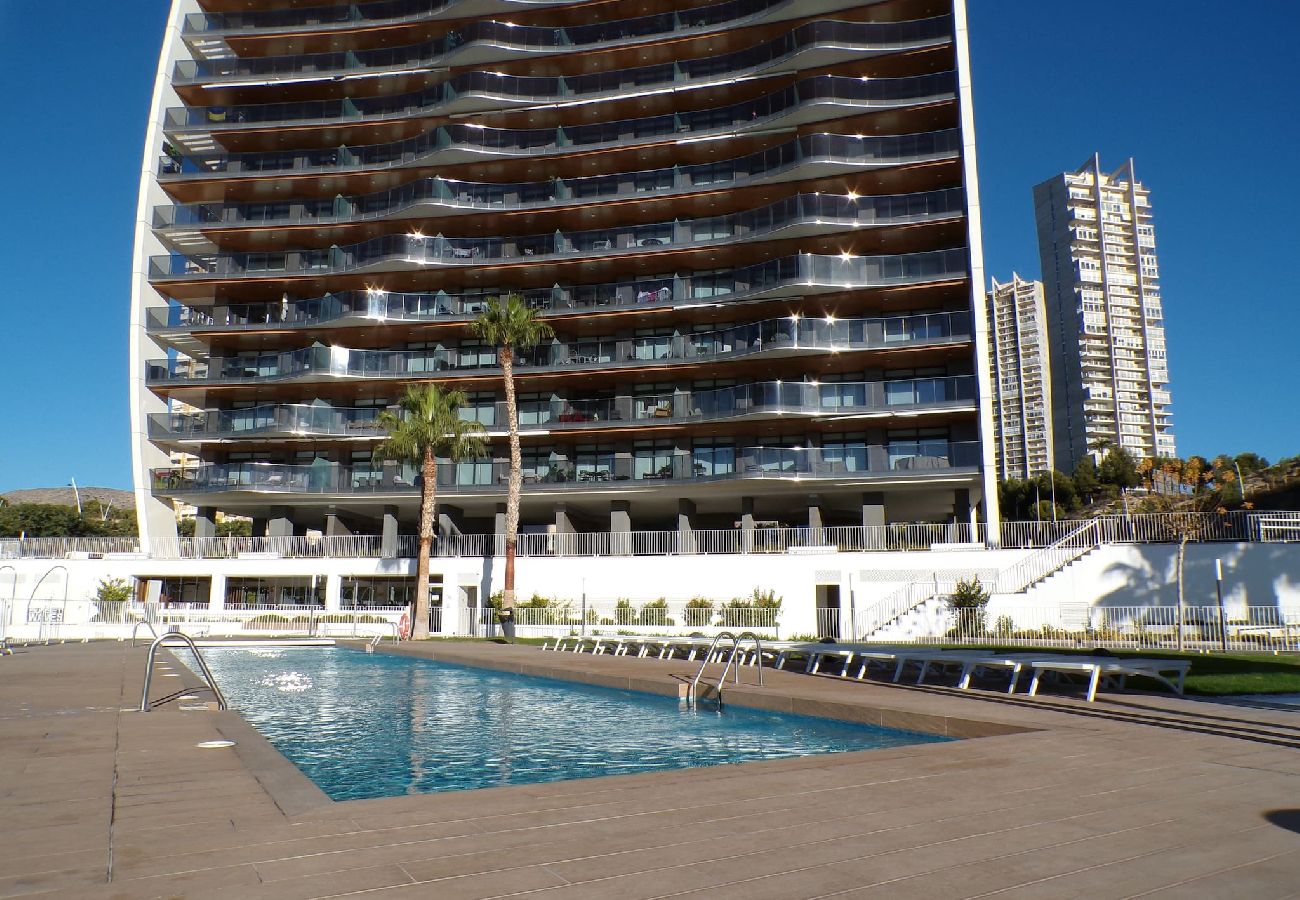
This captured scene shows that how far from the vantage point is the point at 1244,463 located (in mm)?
72875

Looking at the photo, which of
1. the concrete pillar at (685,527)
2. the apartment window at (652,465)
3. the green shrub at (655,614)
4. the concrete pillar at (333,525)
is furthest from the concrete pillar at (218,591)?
the concrete pillar at (685,527)

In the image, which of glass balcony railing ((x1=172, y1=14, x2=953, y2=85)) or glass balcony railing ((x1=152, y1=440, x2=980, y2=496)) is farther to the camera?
glass balcony railing ((x1=172, y1=14, x2=953, y2=85))

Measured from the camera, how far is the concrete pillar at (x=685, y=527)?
39188 mm

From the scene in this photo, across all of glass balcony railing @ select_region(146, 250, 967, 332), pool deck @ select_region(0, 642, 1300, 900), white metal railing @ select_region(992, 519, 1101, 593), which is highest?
glass balcony railing @ select_region(146, 250, 967, 332)

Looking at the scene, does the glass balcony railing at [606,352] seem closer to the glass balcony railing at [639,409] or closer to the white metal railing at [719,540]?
the glass balcony railing at [639,409]

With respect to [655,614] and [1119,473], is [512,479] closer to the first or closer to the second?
[655,614]

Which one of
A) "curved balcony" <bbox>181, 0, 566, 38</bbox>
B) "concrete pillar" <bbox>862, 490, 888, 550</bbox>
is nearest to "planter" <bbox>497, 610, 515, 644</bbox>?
"concrete pillar" <bbox>862, 490, 888, 550</bbox>

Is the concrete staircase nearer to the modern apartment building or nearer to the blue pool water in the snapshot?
the modern apartment building

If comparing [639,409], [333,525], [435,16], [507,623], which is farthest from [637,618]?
[435,16]

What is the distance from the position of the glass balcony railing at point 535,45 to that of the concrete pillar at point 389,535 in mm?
24119

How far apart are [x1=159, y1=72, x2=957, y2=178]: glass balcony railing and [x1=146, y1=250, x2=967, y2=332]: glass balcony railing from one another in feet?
23.1

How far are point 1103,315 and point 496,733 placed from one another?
122846 millimetres

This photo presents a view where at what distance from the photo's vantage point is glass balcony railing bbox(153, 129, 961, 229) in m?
41.0

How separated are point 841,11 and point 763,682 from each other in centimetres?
3894
